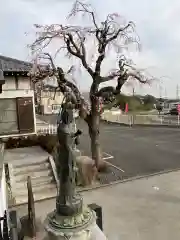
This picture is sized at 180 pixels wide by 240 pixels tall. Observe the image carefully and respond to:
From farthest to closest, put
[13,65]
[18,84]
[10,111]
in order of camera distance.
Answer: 1. [18,84]
2. [10,111]
3. [13,65]

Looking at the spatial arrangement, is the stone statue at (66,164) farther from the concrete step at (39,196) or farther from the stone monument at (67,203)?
the concrete step at (39,196)

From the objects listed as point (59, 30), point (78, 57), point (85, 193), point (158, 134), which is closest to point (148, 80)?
point (78, 57)

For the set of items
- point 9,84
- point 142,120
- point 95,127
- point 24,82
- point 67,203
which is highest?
point 24,82

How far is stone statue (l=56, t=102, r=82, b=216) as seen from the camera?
14.2 feet

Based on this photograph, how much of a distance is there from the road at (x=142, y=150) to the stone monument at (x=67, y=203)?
320 inches

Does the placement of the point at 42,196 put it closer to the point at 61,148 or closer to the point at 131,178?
the point at 131,178

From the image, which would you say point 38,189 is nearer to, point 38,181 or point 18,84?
point 38,181

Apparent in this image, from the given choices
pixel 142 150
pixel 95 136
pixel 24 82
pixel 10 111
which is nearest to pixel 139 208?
pixel 95 136

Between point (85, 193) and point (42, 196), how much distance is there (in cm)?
168

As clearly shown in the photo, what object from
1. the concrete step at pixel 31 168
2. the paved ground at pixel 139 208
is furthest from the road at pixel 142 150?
the concrete step at pixel 31 168

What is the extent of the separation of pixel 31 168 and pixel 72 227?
7518 millimetres

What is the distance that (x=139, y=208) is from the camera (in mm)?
9328

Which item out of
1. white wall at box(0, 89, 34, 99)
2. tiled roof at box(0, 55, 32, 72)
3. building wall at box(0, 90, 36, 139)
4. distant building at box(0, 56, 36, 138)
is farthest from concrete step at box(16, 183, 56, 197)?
tiled roof at box(0, 55, 32, 72)

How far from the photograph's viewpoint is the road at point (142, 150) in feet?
44.7
